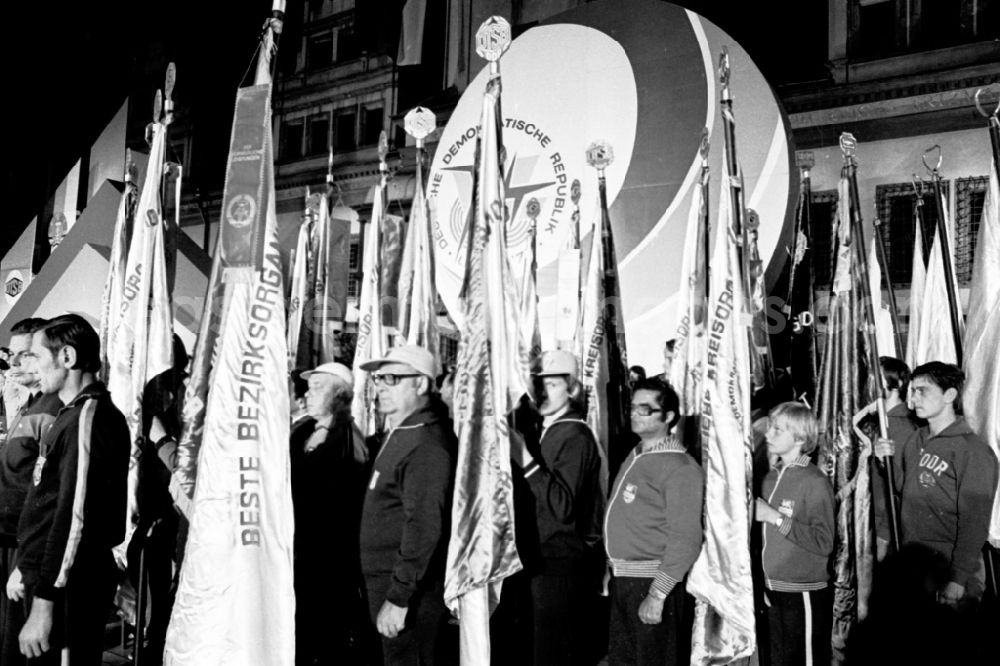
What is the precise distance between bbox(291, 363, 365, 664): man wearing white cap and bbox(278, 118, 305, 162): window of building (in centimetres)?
1497

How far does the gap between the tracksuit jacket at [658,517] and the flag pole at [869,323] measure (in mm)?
1496

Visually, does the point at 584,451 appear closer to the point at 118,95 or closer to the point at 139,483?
the point at 139,483

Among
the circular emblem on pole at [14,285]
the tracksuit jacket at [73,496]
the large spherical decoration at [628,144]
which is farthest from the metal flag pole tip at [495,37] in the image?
the circular emblem on pole at [14,285]

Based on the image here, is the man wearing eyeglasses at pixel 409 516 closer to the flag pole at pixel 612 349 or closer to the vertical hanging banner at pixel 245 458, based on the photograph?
the vertical hanging banner at pixel 245 458

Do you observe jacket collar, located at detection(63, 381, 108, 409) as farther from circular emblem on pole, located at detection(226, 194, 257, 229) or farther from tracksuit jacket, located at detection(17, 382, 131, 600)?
circular emblem on pole, located at detection(226, 194, 257, 229)

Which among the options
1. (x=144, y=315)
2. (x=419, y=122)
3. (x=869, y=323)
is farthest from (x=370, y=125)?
(x=869, y=323)

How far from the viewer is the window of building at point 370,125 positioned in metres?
17.7

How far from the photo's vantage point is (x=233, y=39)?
11.9 meters

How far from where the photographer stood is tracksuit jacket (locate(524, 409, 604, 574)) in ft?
13.8

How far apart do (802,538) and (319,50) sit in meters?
17.1

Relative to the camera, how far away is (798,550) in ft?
13.9

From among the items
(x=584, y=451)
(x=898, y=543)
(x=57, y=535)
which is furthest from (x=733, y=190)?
(x=57, y=535)

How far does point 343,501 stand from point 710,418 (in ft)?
7.02

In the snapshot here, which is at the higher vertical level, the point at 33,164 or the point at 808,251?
the point at 33,164
